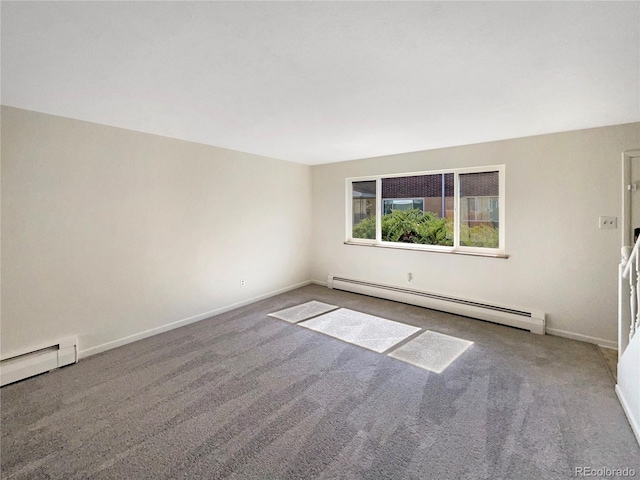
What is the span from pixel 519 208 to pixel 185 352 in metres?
4.06

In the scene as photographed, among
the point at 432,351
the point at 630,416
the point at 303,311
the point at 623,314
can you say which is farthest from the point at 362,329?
the point at 623,314

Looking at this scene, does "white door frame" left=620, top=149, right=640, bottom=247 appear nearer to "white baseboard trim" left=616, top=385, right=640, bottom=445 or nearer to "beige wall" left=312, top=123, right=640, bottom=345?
"beige wall" left=312, top=123, right=640, bottom=345

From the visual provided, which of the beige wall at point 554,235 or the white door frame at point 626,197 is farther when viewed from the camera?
the beige wall at point 554,235

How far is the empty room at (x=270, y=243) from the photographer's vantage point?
158 cm

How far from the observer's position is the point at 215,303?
4.00m

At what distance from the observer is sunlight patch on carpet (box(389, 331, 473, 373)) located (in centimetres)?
273

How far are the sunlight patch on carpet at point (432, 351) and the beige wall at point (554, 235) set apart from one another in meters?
0.99

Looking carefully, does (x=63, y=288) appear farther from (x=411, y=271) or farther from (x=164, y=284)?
(x=411, y=271)

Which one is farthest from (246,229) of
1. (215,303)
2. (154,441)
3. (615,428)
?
(615,428)

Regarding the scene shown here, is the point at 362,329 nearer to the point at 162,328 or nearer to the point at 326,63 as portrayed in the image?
the point at 162,328

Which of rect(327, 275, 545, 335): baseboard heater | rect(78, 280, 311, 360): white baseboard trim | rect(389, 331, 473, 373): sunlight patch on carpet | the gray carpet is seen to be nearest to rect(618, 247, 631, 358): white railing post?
the gray carpet

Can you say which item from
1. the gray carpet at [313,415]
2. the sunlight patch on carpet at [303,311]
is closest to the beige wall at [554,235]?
the gray carpet at [313,415]

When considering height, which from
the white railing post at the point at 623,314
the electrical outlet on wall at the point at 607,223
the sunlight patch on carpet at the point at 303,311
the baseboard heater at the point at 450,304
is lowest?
the sunlight patch on carpet at the point at 303,311

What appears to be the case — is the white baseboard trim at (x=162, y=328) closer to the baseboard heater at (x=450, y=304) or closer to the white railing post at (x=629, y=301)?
the baseboard heater at (x=450, y=304)
